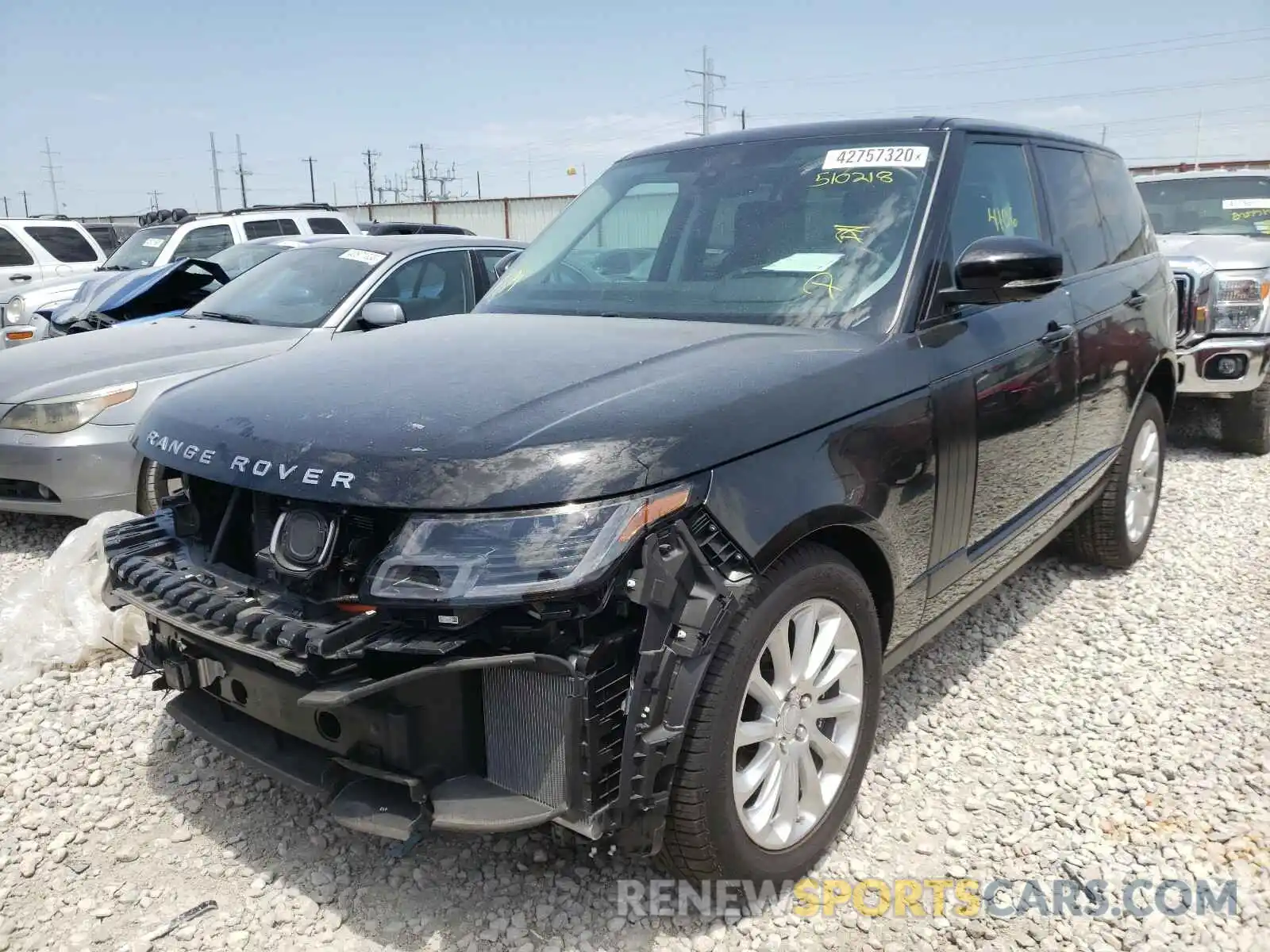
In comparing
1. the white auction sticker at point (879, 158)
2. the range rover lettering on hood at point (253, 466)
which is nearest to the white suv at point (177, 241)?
the range rover lettering on hood at point (253, 466)

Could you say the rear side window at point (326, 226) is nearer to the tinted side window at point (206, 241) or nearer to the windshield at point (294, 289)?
the tinted side window at point (206, 241)

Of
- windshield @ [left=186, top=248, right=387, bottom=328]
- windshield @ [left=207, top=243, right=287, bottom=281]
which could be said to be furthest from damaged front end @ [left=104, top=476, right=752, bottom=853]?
windshield @ [left=207, top=243, right=287, bottom=281]

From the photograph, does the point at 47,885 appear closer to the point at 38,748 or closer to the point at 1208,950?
the point at 38,748

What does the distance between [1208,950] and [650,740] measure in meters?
1.46

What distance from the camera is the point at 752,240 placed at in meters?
3.12

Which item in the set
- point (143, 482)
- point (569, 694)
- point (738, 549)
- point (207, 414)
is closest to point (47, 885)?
point (207, 414)

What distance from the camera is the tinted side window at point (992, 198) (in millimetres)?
3084

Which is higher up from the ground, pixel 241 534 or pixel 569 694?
pixel 241 534

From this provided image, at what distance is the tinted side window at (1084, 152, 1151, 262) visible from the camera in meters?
4.30

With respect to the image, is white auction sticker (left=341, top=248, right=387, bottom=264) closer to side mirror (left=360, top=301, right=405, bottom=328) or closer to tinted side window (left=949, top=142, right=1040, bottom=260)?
side mirror (left=360, top=301, right=405, bottom=328)

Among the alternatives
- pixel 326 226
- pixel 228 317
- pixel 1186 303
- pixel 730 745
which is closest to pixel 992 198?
pixel 730 745

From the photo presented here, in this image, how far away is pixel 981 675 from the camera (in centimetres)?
366

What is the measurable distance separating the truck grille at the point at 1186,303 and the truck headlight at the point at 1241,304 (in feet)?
0.43

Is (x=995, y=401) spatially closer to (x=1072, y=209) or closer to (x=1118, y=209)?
(x=1072, y=209)
